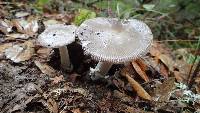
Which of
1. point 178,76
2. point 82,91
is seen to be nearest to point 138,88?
point 82,91

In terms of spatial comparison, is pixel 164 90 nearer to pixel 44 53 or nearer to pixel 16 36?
pixel 44 53

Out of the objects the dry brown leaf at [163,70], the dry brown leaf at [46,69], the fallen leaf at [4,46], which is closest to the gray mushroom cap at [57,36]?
the dry brown leaf at [46,69]

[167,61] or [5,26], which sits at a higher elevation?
[5,26]

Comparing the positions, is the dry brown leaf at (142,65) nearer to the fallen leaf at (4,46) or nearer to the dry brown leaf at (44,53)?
the dry brown leaf at (44,53)

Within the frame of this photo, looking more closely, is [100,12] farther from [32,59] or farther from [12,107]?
[12,107]

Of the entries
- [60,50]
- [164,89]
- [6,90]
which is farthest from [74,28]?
[164,89]
